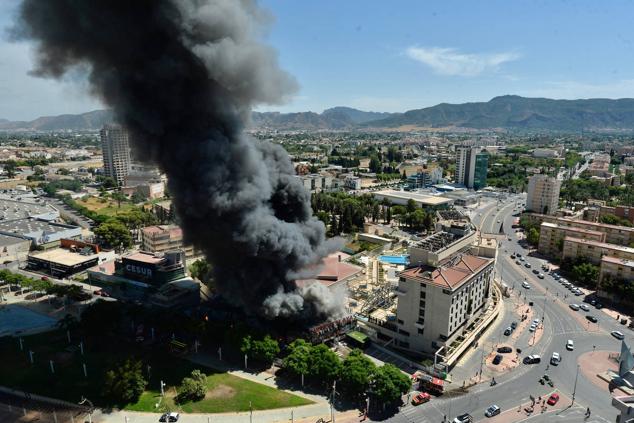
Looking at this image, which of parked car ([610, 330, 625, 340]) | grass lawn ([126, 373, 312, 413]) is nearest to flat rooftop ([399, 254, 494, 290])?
grass lawn ([126, 373, 312, 413])

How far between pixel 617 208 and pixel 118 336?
88066 millimetres

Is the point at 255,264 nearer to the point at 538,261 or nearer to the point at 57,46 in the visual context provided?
the point at 57,46

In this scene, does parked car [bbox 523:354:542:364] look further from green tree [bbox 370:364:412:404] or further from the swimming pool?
the swimming pool

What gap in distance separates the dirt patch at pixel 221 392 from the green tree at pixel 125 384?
16.3ft

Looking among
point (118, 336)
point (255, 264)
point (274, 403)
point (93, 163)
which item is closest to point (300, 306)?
point (255, 264)

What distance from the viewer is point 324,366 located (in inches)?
1286

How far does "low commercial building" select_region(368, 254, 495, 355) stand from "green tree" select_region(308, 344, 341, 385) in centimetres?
925

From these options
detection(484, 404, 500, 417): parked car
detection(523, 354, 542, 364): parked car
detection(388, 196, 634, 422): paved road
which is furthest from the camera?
detection(523, 354, 542, 364): parked car

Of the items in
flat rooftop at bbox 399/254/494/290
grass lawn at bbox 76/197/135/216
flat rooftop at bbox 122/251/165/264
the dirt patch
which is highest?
flat rooftop at bbox 399/254/494/290

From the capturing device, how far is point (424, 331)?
Answer: 126 feet

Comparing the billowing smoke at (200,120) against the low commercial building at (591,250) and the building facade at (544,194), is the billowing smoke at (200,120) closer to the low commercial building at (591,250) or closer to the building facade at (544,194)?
the low commercial building at (591,250)

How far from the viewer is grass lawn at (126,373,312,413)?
102 ft

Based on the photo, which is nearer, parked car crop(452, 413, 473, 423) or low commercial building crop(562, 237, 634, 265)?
parked car crop(452, 413, 473, 423)

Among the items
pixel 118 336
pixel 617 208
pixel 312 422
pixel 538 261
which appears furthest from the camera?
pixel 617 208
